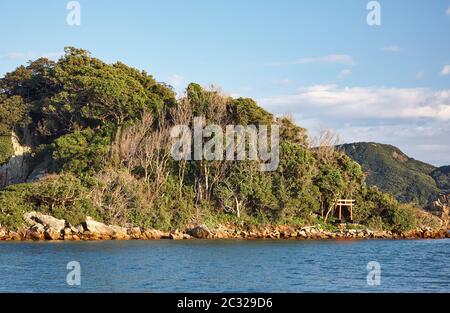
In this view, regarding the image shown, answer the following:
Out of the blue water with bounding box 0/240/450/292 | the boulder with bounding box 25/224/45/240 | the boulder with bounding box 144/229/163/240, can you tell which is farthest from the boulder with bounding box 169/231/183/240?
the boulder with bounding box 25/224/45/240

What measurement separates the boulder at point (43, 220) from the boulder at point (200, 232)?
9.08m

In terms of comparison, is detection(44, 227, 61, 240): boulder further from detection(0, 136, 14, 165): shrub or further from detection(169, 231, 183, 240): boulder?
detection(0, 136, 14, 165): shrub

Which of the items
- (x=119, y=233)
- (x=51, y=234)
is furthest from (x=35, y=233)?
(x=119, y=233)

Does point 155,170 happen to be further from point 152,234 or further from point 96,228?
point 96,228

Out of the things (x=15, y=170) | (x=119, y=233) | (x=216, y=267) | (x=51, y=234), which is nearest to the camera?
(x=216, y=267)

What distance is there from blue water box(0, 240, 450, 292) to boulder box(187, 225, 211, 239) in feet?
13.0

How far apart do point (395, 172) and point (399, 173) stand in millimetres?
838

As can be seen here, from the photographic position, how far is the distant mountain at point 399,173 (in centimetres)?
12238

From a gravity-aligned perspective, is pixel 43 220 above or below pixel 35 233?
above

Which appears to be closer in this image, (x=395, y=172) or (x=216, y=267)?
(x=216, y=267)

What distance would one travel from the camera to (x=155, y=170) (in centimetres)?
5125
